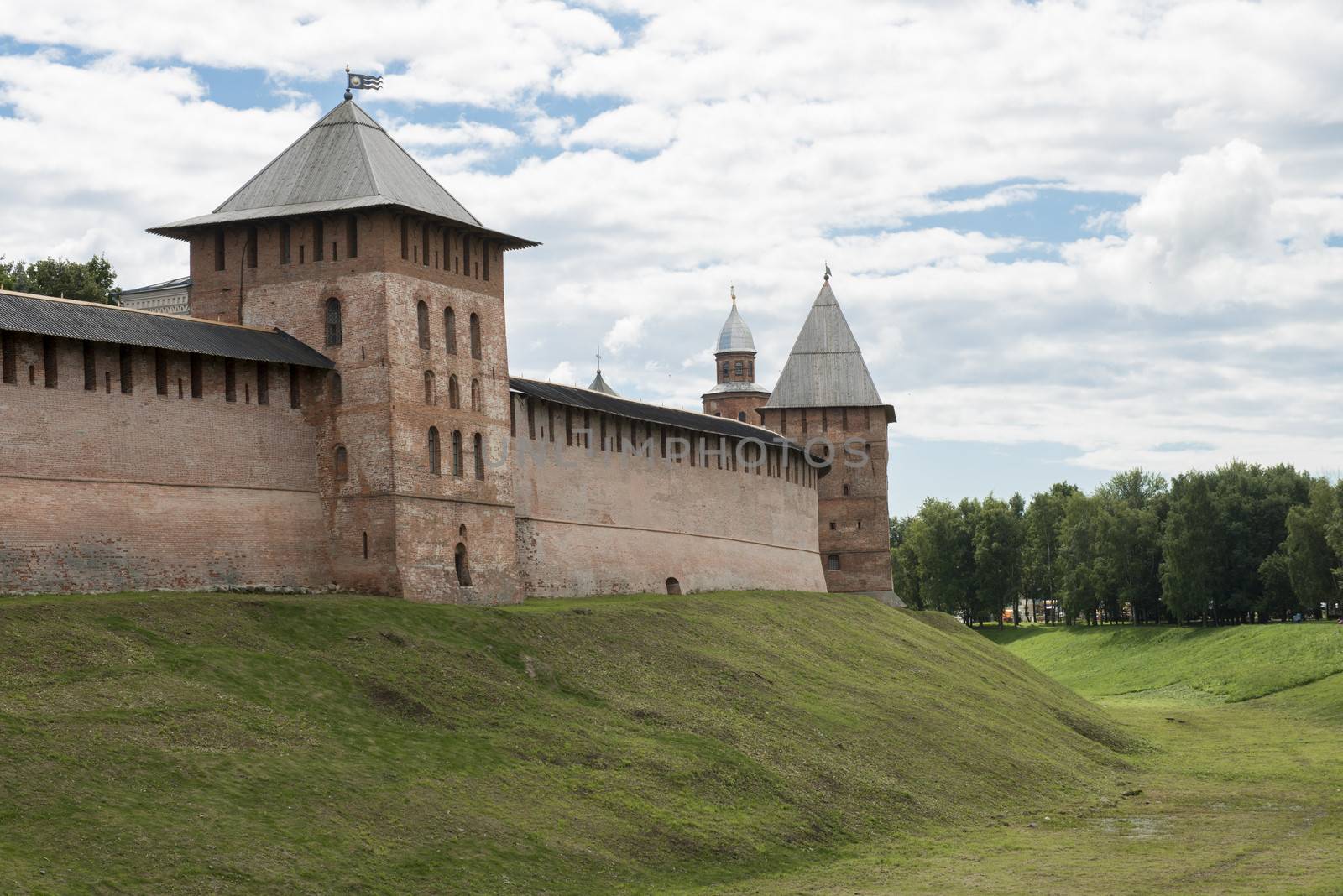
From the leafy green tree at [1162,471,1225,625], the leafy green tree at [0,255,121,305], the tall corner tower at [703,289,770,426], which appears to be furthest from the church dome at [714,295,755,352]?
the leafy green tree at [0,255,121,305]

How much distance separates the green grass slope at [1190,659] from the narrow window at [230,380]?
36.4m

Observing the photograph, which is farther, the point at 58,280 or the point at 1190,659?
the point at 1190,659

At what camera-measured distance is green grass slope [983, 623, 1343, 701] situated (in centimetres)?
5691

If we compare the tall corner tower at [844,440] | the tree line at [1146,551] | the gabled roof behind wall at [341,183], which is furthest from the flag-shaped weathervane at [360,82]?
the tree line at [1146,551]

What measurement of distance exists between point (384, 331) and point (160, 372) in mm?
4451

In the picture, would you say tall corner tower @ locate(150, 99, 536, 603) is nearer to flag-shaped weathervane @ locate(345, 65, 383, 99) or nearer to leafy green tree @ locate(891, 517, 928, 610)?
flag-shaped weathervane @ locate(345, 65, 383, 99)

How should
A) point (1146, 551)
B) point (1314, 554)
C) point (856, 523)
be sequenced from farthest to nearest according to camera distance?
point (1146, 551) < point (1314, 554) < point (856, 523)

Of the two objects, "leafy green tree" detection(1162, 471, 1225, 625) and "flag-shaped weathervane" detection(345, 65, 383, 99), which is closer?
"flag-shaped weathervane" detection(345, 65, 383, 99)

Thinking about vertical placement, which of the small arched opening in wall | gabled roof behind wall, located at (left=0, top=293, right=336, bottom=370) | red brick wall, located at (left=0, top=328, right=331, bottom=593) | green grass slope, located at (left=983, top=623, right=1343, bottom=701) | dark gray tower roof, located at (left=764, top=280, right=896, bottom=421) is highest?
dark gray tower roof, located at (left=764, top=280, right=896, bottom=421)

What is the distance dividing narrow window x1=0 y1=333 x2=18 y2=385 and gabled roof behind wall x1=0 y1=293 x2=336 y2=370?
0.89 ft

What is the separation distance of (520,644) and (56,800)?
11409mm

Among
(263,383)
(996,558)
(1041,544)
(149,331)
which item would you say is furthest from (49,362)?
(1041,544)

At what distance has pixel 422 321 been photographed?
1313 inches

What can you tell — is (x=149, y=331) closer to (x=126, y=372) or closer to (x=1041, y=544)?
(x=126, y=372)
